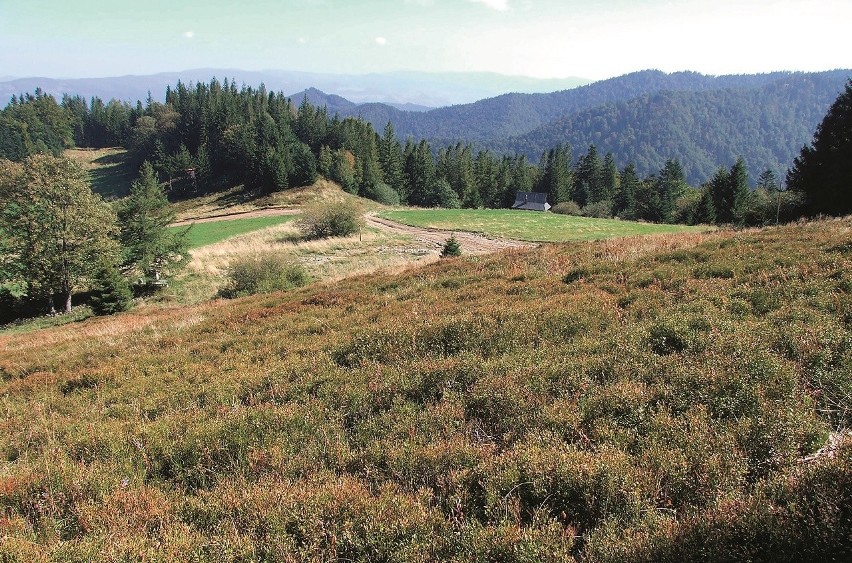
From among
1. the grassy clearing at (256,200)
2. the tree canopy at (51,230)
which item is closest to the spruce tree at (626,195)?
the grassy clearing at (256,200)

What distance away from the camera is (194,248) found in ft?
171

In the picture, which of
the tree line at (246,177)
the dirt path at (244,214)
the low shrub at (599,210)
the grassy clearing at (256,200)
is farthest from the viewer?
the low shrub at (599,210)

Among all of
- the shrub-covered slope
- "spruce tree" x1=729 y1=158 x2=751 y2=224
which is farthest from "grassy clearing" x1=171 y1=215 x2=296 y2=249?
"spruce tree" x1=729 y1=158 x2=751 y2=224

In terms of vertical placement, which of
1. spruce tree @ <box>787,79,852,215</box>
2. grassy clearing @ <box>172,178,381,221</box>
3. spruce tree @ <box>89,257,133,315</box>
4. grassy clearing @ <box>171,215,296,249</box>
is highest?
spruce tree @ <box>787,79,852,215</box>

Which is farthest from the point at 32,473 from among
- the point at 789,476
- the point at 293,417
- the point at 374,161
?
the point at 374,161

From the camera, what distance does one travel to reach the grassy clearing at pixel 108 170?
118 metres

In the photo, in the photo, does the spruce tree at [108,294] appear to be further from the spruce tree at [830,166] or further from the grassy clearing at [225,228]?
the spruce tree at [830,166]

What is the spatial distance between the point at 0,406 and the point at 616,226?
61.3m

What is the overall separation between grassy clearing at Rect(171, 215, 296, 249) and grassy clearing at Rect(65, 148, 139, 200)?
5706 cm

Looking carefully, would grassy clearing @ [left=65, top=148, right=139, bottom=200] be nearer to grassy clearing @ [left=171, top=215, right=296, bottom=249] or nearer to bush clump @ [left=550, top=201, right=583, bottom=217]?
grassy clearing @ [left=171, top=215, right=296, bottom=249]

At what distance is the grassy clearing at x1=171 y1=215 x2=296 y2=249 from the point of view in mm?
60062

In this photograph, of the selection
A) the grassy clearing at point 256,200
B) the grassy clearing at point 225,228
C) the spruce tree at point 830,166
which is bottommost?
the grassy clearing at point 225,228

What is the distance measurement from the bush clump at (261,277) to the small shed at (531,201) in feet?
302

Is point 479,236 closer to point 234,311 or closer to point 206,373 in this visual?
point 234,311
